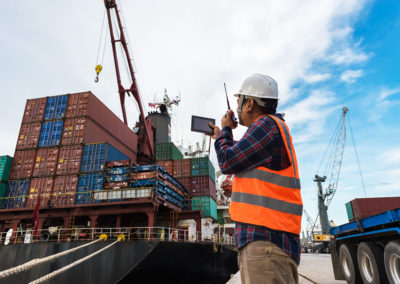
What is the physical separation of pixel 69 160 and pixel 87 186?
3189 mm

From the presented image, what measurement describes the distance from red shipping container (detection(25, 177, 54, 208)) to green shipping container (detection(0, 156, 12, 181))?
2.39 m

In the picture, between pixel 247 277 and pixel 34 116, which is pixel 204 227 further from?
pixel 247 277

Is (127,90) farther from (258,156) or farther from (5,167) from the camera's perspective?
(258,156)

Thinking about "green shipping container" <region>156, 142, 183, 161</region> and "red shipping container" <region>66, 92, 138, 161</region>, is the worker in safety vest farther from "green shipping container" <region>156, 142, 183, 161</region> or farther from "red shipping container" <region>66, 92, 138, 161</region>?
"green shipping container" <region>156, 142, 183, 161</region>

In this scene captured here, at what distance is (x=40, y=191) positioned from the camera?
65.0 ft

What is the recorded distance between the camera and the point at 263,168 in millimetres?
1783

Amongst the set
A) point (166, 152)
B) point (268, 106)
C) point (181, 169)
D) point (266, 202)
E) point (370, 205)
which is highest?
point (166, 152)

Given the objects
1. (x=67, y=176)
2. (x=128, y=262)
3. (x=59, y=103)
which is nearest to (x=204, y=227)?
(x=67, y=176)

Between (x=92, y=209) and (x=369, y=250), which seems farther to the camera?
(x=92, y=209)

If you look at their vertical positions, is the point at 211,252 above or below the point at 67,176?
below

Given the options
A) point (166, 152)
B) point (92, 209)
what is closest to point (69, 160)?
point (92, 209)

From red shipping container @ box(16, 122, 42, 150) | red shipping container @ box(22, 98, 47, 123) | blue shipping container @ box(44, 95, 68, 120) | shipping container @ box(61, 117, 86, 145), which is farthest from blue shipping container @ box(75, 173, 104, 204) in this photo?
red shipping container @ box(22, 98, 47, 123)

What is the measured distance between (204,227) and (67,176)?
42.7ft

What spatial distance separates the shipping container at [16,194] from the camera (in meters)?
19.6
